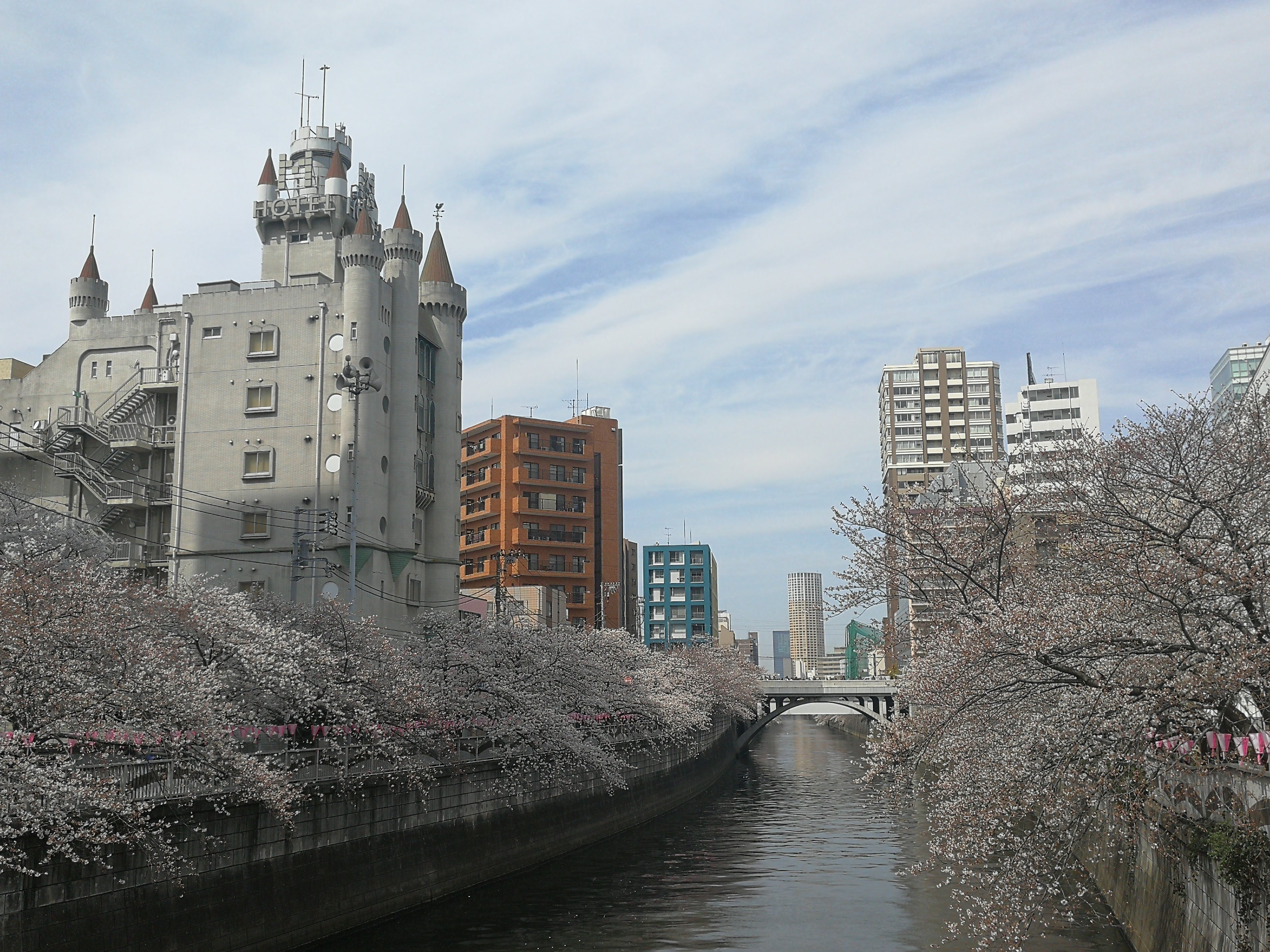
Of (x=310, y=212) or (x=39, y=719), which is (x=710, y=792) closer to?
(x=310, y=212)

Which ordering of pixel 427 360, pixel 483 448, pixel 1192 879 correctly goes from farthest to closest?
pixel 483 448 → pixel 427 360 → pixel 1192 879

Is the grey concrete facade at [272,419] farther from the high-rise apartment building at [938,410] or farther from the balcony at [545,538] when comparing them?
the high-rise apartment building at [938,410]

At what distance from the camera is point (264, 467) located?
59.5 meters

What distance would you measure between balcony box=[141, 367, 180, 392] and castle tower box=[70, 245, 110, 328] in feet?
22.8

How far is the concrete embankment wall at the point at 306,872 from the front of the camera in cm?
2188

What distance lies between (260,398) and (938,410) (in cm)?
14243

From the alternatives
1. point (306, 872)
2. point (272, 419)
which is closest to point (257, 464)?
point (272, 419)

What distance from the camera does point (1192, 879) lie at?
21297 mm

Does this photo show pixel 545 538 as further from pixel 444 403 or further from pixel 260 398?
pixel 260 398

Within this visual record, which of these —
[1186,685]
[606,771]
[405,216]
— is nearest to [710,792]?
[606,771]

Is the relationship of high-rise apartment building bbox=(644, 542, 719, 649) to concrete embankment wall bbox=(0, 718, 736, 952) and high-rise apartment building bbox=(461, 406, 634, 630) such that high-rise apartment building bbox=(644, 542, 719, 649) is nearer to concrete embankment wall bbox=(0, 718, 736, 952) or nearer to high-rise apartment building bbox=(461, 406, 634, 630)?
high-rise apartment building bbox=(461, 406, 634, 630)

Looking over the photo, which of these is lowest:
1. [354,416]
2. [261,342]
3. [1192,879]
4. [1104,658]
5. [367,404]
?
[1192,879]

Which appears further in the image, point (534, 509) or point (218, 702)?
point (534, 509)

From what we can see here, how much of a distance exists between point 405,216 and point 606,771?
3726cm
